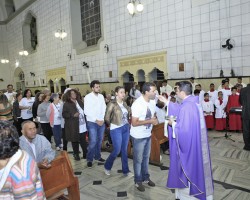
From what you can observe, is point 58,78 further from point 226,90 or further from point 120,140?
point 120,140


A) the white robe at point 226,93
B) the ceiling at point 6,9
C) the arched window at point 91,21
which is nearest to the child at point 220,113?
the white robe at point 226,93

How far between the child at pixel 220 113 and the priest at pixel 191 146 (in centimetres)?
514

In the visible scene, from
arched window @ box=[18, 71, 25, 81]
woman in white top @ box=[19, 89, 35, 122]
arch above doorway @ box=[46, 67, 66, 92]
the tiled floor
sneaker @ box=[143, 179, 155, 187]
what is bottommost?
the tiled floor

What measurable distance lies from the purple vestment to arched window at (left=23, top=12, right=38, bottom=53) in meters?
20.3

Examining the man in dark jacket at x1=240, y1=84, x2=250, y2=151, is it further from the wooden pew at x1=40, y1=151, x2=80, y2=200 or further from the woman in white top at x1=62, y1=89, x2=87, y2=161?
the wooden pew at x1=40, y1=151, x2=80, y2=200

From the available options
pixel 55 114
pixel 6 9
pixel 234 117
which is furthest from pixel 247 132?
pixel 6 9

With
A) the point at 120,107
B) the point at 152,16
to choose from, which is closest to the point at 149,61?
the point at 152,16

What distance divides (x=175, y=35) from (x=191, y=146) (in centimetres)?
761

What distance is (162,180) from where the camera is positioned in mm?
4160

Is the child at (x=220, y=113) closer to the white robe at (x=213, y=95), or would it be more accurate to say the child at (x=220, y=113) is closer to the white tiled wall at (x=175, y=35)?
the white robe at (x=213, y=95)

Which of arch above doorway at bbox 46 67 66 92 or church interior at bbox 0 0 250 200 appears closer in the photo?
church interior at bbox 0 0 250 200

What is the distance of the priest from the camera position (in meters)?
2.95

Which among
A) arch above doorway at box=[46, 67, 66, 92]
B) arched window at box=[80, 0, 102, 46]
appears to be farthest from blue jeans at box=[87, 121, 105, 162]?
arch above doorway at box=[46, 67, 66, 92]

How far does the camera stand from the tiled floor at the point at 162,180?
144 inches
